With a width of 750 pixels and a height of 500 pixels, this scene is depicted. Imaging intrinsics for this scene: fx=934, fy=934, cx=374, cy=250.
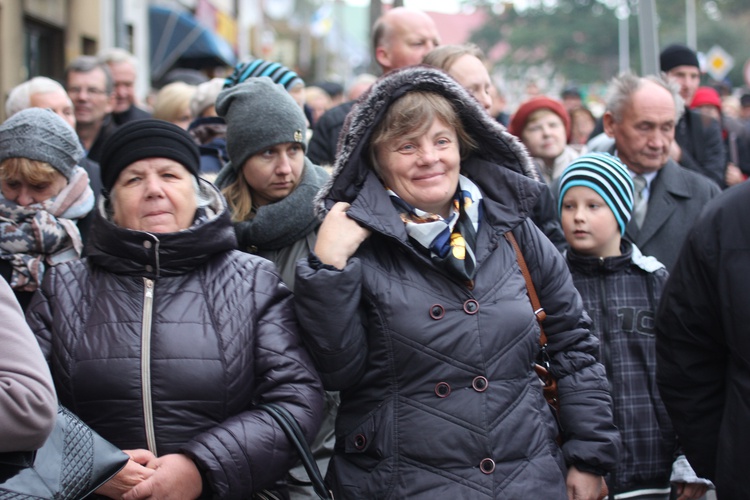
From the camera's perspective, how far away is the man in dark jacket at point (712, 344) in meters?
2.66

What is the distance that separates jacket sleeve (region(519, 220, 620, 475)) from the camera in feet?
10.6

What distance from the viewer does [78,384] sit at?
9.66 ft

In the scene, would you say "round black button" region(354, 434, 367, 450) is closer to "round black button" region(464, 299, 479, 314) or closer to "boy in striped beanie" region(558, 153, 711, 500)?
"round black button" region(464, 299, 479, 314)

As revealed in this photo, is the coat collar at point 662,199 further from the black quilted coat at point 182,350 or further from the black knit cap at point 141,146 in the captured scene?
the black knit cap at point 141,146

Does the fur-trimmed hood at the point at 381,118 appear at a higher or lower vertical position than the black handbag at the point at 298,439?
higher

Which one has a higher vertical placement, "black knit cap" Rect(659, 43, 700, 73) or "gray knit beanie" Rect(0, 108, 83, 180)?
"black knit cap" Rect(659, 43, 700, 73)

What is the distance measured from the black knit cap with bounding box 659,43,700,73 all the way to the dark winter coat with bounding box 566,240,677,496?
427 cm

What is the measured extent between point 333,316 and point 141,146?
36.4 inches

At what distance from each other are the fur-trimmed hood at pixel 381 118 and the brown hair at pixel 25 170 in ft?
4.56

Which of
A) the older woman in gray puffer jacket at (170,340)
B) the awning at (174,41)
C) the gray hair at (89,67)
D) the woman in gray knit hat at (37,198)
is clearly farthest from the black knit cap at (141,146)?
the awning at (174,41)

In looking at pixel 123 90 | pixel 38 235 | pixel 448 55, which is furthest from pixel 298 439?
pixel 123 90

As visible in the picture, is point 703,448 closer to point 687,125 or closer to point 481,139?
point 481,139

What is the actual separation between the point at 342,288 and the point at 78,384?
88cm

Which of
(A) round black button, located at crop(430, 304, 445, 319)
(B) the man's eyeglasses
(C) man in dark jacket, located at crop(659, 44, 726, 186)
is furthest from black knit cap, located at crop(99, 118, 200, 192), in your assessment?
→ (C) man in dark jacket, located at crop(659, 44, 726, 186)
